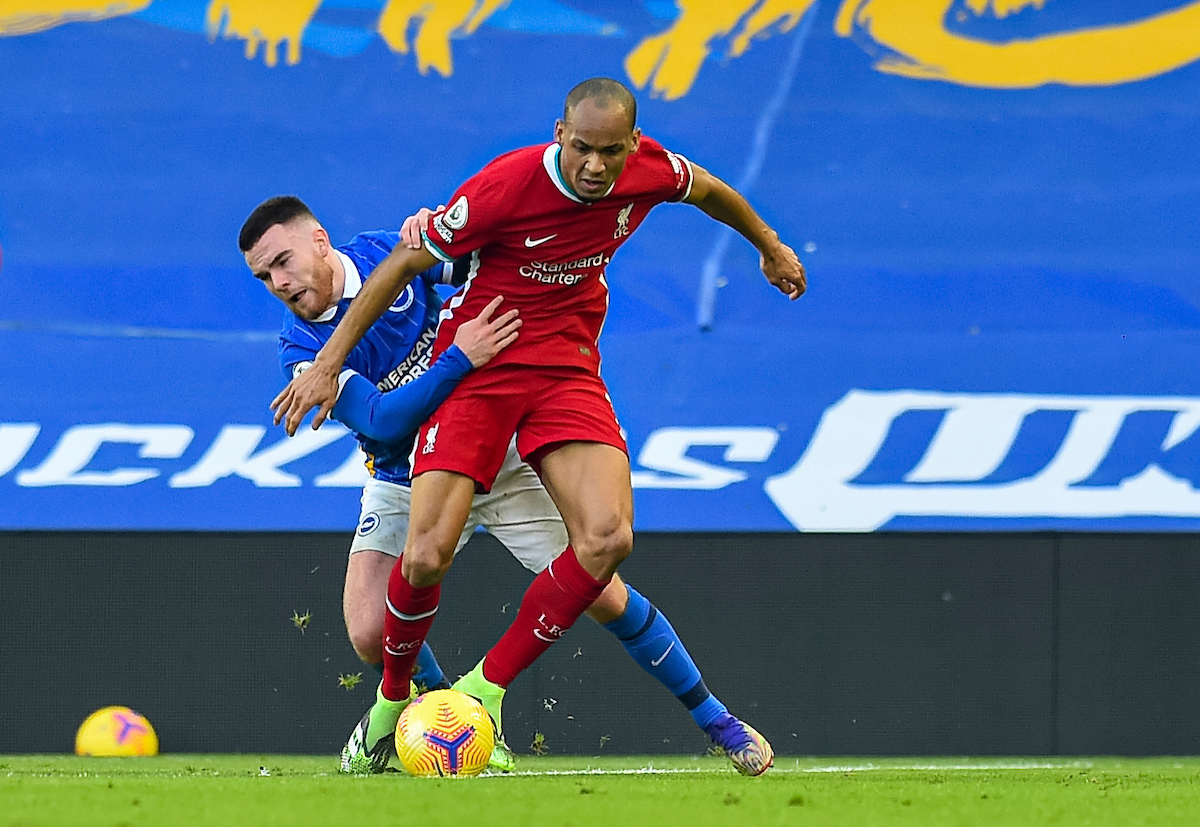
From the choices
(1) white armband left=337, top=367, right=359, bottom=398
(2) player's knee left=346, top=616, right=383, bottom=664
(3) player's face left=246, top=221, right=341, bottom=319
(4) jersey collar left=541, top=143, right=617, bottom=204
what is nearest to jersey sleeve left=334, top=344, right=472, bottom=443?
(1) white armband left=337, top=367, right=359, bottom=398

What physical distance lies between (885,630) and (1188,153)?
84.4 inches

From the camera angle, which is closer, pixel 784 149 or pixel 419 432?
pixel 419 432

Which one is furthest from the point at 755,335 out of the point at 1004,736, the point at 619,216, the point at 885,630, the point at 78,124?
the point at 78,124

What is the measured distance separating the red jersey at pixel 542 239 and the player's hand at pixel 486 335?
41mm

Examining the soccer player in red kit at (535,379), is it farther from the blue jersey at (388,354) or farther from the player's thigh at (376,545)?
the player's thigh at (376,545)

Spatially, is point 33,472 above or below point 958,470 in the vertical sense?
below

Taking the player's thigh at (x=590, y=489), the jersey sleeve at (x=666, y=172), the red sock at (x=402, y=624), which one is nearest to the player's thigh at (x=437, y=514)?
the red sock at (x=402, y=624)

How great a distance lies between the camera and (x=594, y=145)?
3402 millimetres

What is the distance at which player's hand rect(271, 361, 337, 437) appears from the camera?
11.3ft

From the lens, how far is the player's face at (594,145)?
337cm

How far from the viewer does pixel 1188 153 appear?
19.6ft

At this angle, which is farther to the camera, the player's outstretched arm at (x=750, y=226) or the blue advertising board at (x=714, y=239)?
the blue advertising board at (x=714, y=239)

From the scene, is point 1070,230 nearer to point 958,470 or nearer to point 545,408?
point 958,470

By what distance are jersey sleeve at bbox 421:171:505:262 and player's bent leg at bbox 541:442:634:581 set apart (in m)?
0.51
